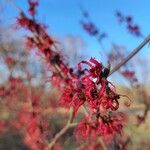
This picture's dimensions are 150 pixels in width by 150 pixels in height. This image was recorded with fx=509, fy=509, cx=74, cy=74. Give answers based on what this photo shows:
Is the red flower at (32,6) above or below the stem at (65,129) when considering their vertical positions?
above

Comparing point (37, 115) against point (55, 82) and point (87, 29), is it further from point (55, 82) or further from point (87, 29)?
point (87, 29)

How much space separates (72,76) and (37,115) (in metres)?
2.87

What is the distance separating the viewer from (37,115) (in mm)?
8125

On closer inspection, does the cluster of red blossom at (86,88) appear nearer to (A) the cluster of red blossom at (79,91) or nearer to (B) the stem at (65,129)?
(A) the cluster of red blossom at (79,91)

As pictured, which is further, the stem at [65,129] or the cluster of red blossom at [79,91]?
the stem at [65,129]

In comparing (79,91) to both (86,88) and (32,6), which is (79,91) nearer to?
(86,88)

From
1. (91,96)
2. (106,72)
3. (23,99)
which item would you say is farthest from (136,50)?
(23,99)

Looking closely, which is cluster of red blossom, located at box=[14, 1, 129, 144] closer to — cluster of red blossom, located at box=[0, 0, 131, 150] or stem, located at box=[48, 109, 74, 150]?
cluster of red blossom, located at box=[0, 0, 131, 150]

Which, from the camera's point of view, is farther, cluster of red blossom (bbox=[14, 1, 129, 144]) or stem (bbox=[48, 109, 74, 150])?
stem (bbox=[48, 109, 74, 150])

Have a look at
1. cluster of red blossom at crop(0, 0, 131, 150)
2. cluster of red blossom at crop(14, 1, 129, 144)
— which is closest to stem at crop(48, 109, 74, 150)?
cluster of red blossom at crop(0, 0, 131, 150)

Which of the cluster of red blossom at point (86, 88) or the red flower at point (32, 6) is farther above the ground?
the red flower at point (32, 6)

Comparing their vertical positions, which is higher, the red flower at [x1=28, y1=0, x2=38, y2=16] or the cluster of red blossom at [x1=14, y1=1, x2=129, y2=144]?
the red flower at [x1=28, y1=0, x2=38, y2=16]

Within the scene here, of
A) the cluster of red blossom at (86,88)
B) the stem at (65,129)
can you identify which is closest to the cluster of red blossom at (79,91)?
the cluster of red blossom at (86,88)

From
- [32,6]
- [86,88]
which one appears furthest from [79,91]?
[32,6]
